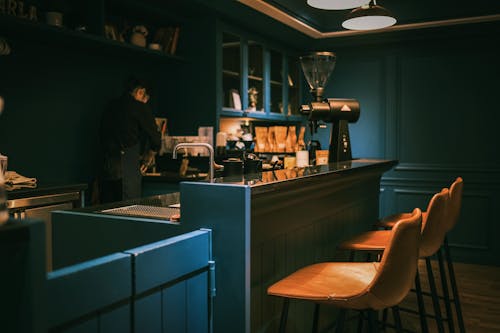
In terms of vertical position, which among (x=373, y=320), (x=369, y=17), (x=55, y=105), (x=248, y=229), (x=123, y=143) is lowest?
(x=373, y=320)

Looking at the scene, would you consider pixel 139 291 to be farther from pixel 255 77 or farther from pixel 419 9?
pixel 419 9

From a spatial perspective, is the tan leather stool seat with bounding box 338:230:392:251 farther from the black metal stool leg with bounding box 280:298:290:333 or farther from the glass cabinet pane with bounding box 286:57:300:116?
the glass cabinet pane with bounding box 286:57:300:116

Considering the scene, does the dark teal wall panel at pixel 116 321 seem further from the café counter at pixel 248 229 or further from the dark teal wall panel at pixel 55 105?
the dark teal wall panel at pixel 55 105

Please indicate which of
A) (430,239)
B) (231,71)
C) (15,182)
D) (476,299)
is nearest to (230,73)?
(231,71)

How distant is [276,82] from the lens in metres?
5.80

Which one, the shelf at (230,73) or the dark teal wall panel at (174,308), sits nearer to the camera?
the dark teal wall panel at (174,308)

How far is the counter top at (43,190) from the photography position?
2.91m

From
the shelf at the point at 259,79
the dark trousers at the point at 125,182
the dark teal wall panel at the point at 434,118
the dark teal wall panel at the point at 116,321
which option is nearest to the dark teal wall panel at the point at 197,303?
the dark teal wall panel at the point at 116,321

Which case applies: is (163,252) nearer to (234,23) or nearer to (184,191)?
(184,191)

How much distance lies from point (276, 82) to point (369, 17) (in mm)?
2419

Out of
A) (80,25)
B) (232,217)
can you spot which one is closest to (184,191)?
(232,217)

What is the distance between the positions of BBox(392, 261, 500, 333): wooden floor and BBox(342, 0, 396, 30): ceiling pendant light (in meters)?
2.02

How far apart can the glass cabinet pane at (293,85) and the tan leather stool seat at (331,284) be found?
169 inches

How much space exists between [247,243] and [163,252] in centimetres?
29
